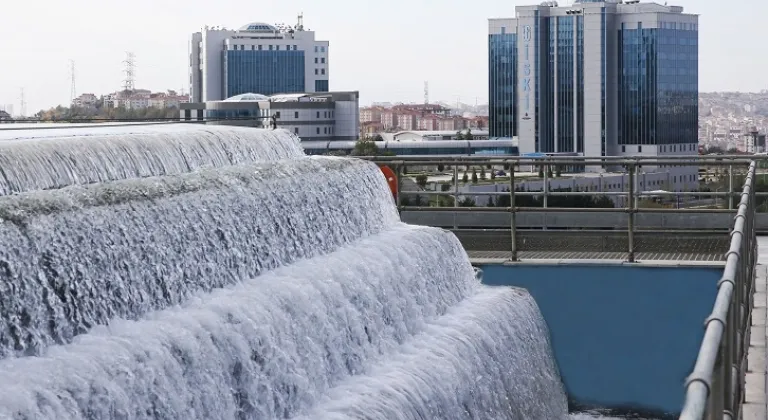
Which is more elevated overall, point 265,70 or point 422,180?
point 265,70

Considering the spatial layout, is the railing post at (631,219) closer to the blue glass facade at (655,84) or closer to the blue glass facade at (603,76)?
the blue glass facade at (603,76)

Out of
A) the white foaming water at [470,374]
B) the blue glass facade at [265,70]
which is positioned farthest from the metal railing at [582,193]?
the blue glass facade at [265,70]

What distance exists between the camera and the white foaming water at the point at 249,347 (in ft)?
18.1

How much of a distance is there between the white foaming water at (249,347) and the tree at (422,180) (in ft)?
16.9

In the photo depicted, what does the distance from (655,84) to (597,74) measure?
545cm

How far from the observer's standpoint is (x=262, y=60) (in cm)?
15050

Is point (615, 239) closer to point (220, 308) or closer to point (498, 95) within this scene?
point (220, 308)

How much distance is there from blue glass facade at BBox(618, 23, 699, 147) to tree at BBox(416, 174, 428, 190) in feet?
338

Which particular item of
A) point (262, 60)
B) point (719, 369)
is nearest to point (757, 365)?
point (719, 369)

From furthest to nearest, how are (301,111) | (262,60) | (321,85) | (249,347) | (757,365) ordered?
(321,85)
(262,60)
(301,111)
(249,347)
(757,365)

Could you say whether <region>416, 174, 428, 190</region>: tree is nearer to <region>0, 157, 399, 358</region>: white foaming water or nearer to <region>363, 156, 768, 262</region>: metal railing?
<region>363, 156, 768, 262</region>: metal railing

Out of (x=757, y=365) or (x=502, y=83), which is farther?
(x=502, y=83)

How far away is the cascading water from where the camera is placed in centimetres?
594

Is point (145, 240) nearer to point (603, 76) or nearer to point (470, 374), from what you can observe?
point (470, 374)
